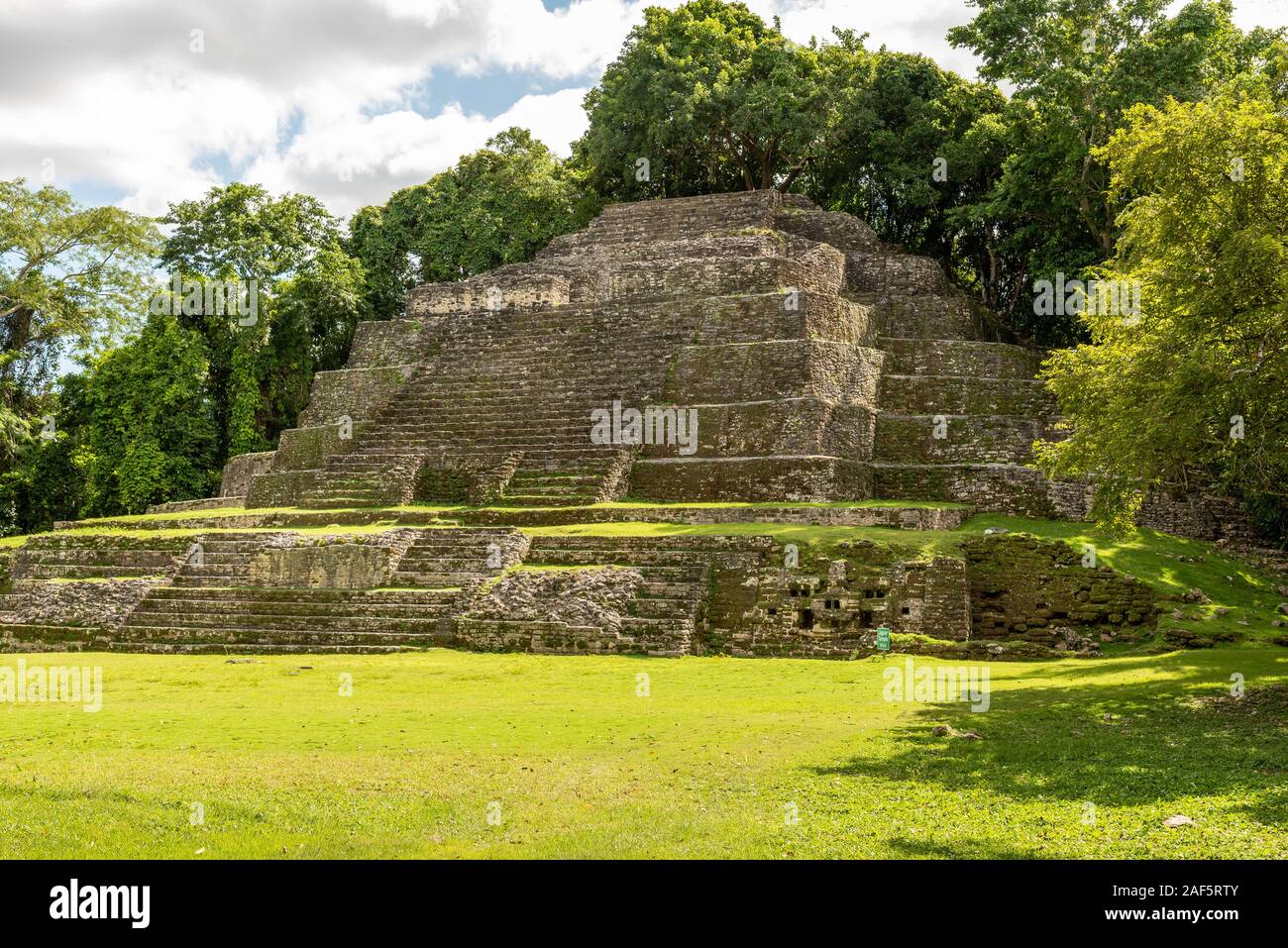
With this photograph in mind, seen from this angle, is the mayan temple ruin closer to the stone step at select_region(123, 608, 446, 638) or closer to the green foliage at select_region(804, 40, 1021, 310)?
the stone step at select_region(123, 608, 446, 638)

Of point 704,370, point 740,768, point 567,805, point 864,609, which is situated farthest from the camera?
point 704,370

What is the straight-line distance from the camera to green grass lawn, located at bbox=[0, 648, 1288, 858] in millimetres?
6113

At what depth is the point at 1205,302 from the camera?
429 inches

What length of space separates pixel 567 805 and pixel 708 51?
30.5 meters

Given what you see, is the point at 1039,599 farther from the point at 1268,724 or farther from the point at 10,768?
the point at 10,768

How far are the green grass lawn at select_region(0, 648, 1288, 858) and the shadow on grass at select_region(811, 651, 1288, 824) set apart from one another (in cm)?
3

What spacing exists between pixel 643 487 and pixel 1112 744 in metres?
12.5

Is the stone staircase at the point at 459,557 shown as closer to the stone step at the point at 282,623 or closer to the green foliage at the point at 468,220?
the stone step at the point at 282,623

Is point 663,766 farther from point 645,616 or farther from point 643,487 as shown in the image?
point 643,487

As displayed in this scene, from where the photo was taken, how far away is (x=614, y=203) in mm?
35250

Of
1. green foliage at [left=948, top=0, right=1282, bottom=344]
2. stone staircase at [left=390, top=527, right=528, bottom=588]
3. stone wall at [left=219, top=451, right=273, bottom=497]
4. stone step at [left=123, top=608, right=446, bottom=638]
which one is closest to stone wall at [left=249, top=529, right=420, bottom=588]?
stone staircase at [left=390, top=527, right=528, bottom=588]

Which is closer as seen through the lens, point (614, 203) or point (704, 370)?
point (704, 370)

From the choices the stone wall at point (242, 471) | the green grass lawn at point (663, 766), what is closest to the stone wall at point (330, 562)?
the green grass lawn at point (663, 766)
